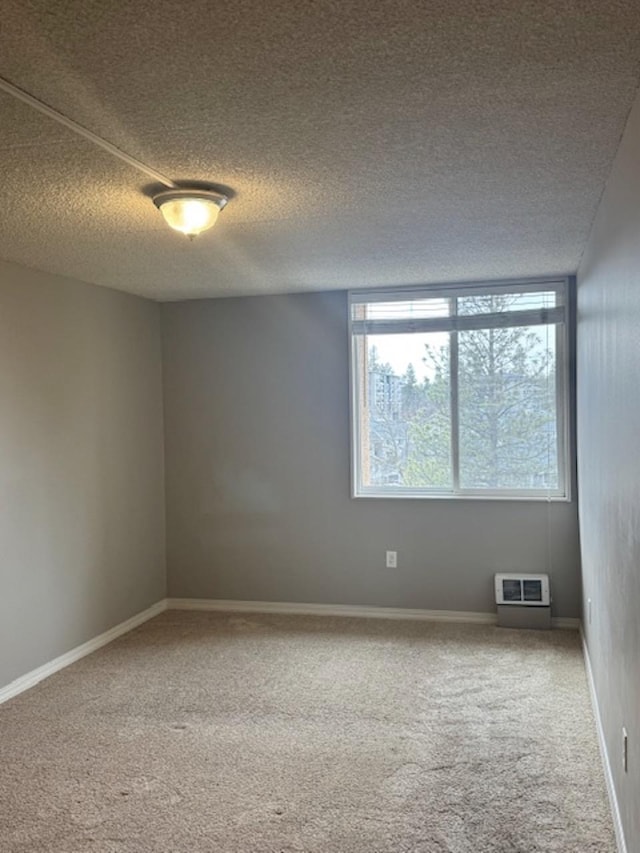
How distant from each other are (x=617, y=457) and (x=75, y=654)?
3288mm

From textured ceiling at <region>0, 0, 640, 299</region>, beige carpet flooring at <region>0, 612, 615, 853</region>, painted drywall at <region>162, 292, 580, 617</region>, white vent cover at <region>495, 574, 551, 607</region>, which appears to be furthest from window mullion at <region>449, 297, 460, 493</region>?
textured ceiling at <region>0, 0, 640, 299</region>

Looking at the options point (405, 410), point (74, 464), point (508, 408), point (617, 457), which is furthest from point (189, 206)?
point (508, 408)

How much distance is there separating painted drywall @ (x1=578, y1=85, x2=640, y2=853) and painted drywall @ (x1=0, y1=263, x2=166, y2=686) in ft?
9.43

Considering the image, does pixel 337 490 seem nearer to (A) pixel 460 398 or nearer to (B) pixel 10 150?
(A) pixel 460 398

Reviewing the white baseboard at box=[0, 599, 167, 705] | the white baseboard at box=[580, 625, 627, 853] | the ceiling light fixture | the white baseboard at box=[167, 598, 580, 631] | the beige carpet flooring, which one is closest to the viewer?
the white baseboard at box=[580, 625, 627, 853]

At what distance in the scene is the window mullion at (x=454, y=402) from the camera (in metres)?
4.88

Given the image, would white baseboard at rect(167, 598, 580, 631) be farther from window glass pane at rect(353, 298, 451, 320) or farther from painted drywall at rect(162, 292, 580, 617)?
window glass pane at rect(353, 298, 451, 320)

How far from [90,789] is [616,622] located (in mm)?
2049

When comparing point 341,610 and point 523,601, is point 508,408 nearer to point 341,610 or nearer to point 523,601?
point 523,601

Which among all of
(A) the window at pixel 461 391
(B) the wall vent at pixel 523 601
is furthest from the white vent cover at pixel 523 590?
(A) the window at pixel 461 391

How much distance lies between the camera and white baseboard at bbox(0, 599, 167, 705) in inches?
148

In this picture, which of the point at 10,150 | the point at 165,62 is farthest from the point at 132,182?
the point at 165,62

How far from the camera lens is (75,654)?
168 inches

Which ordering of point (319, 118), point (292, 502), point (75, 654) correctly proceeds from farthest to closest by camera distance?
1. point (292, 502)
2. point (75, 654)
3. point (319, 118)
